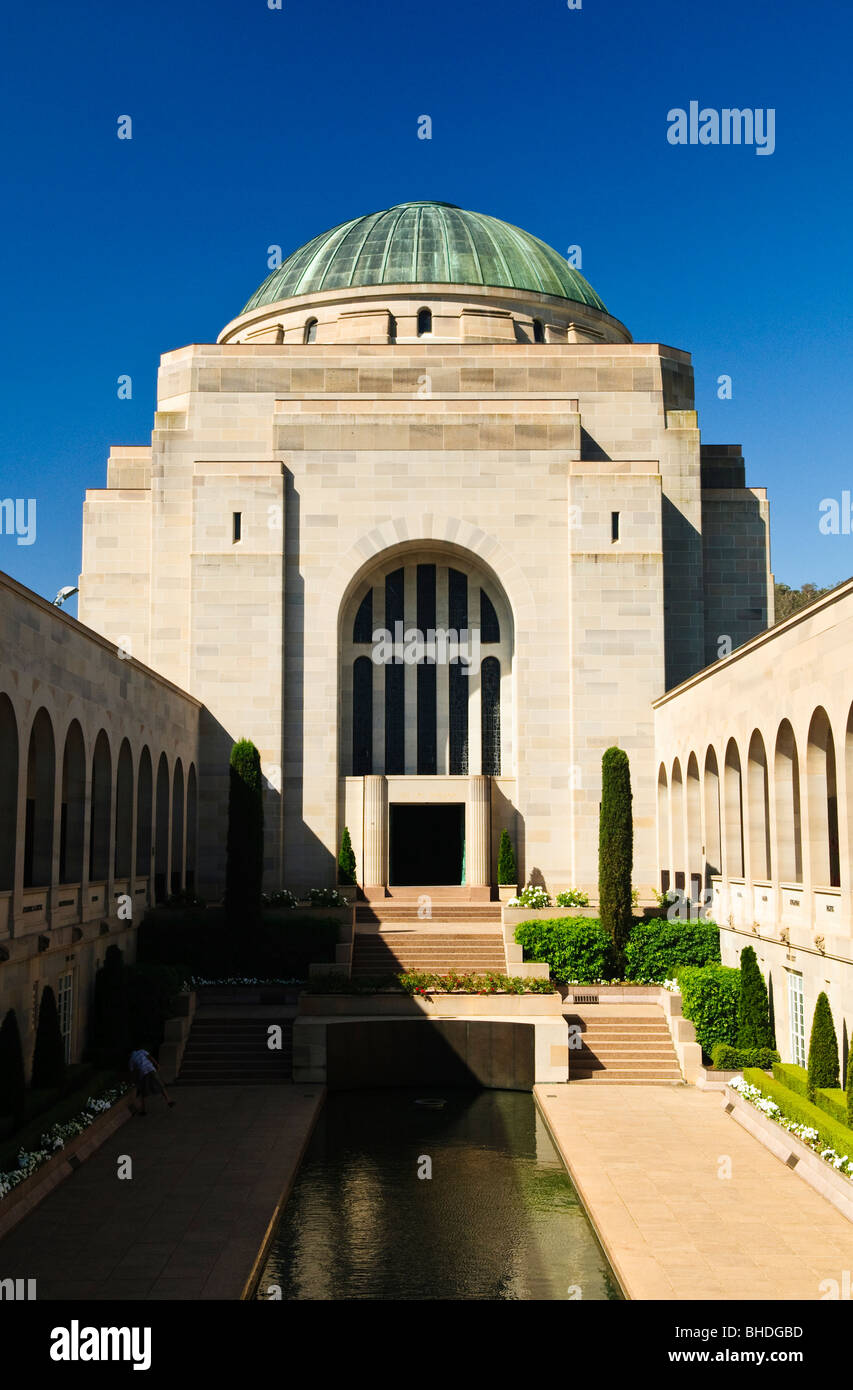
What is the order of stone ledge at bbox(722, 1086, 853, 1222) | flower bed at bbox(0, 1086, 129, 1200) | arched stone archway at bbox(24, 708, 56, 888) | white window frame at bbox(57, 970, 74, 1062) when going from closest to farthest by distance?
stone ledge at bbox(722, 1086, 853, 1222) < flower bed at bbox(0, 1086, 129, 1200) < arched stone archway at bbox(24, 708, 56, 888) < white window frame at bbox(57, 970, 74, 1062)

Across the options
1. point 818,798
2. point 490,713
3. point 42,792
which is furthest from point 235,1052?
point 490,713

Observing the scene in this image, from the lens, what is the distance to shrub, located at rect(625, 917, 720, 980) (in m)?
28.9

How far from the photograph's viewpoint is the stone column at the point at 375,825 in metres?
36.2

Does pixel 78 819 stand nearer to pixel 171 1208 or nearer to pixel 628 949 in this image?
pixel 171 1208

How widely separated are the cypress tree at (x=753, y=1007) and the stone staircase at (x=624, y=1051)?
177 cm

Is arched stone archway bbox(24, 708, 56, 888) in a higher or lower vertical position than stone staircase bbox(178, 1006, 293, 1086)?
higher

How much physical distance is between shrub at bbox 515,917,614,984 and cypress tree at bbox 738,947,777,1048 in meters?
4.71

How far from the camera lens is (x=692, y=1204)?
17.2 metres

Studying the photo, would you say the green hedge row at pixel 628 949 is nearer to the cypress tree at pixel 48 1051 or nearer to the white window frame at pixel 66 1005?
the white window frame at pixel 66 1005

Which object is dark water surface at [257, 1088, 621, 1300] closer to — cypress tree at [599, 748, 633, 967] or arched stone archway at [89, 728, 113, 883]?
arched stone archway at [89, 728, 113, 883]

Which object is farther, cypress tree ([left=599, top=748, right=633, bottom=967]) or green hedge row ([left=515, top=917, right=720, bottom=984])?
cypress tree ([left=599, top=748, right=633, bottom=967])

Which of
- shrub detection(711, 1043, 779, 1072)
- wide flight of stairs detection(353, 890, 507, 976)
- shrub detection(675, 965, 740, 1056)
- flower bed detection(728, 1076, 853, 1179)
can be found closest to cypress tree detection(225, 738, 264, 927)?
wide flight of stairs detection(353, 890, 507, 976)

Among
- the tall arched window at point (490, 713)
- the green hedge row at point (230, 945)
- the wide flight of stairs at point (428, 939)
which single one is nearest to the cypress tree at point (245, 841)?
the green hedge row at point (230, 945)
